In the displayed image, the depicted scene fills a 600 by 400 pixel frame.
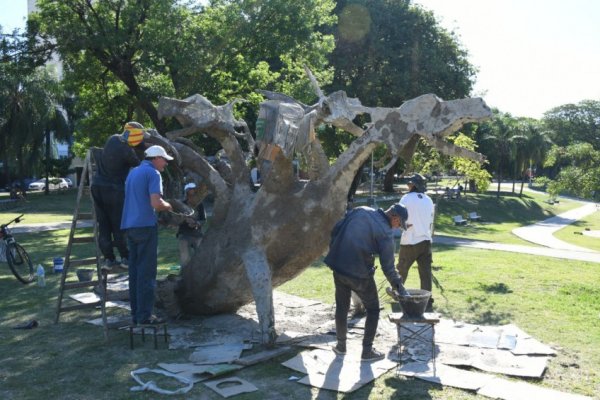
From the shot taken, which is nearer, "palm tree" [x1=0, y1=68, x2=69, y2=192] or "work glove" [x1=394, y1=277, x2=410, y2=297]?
"work glove" [x1=394, y1=277, x2=410, y2=297]

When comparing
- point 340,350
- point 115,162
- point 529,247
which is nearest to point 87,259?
point 115,162

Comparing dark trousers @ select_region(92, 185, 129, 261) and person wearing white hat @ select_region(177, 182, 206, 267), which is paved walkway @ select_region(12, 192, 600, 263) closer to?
person wearing white hat @ select_region(177, 182, 206, 267)

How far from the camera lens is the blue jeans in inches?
299

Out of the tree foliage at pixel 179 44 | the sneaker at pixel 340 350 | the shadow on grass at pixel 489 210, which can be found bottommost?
the shadow on grass at pixel 489 210

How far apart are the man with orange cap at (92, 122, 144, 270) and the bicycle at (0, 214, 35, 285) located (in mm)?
4921

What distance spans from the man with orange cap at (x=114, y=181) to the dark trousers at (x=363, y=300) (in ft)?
11.1

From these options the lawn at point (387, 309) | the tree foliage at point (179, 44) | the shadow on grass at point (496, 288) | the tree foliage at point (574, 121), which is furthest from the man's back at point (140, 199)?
the tree foliage at point (574, 121)

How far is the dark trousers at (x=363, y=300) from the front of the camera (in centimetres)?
696

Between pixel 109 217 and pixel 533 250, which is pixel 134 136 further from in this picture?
pixel 533 250

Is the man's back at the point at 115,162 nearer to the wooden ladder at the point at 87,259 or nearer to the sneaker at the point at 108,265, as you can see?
the wooden ladder at the point at 87,259

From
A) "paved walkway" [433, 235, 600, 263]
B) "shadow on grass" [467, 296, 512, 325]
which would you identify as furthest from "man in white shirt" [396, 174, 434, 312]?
"paved walkway" [433, 235, 600, 263]

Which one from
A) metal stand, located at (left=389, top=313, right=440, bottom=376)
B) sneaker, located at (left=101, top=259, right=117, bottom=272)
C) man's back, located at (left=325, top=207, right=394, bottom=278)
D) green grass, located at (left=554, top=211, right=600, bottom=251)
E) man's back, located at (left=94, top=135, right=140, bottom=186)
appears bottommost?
green grass, located at (left=554, top=211, right=600, bottom=251)

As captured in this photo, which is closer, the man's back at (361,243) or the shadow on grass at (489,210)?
the man's back at (361,243)

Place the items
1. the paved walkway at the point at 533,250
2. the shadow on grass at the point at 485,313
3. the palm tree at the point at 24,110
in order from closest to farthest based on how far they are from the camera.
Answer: the shadow on grass at the point at 485,313
the paved walkway at the point at 533,250
the palm tree at the point at 24,110
